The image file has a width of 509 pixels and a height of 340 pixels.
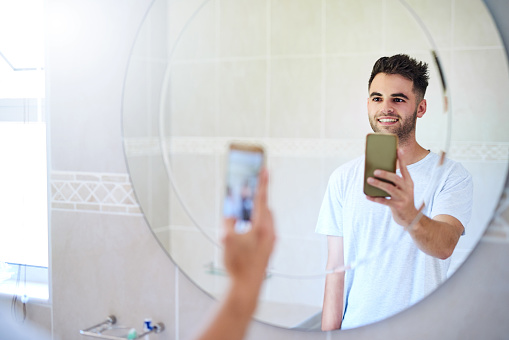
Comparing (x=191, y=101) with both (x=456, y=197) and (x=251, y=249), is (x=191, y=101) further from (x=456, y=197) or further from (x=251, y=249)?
(x=251, y=249)

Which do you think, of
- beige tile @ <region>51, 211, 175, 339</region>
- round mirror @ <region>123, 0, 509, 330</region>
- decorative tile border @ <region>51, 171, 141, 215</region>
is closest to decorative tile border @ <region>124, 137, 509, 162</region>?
round mirror @ <region>123, 0, 509, 330</region>

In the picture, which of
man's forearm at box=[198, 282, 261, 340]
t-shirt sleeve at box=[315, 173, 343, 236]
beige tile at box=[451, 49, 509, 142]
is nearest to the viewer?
man's forearm at box=[198, 282, 261, 340]

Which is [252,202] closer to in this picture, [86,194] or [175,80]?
[175,80]

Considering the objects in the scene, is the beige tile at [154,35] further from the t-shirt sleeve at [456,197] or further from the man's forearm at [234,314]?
the man's forearm at [234,314]

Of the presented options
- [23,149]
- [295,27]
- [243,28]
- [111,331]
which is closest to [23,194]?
[23,149]

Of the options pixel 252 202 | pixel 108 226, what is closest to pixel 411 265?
pixel 252 202

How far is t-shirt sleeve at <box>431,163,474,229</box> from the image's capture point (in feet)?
4.10

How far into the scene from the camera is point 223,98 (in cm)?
143

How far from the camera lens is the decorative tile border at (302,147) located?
1230mm

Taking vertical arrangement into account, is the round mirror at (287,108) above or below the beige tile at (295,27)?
below

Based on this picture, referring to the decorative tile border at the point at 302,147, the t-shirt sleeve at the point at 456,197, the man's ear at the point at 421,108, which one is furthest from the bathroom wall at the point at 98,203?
the man's ear at the point at 421,108

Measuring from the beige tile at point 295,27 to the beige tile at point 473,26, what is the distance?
0.29 m

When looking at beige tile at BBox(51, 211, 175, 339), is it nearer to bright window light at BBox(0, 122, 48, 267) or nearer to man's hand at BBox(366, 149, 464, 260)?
bright window light at BBox(0, 122, 48, 267)

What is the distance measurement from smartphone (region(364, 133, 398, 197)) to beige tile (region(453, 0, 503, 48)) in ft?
0.77
